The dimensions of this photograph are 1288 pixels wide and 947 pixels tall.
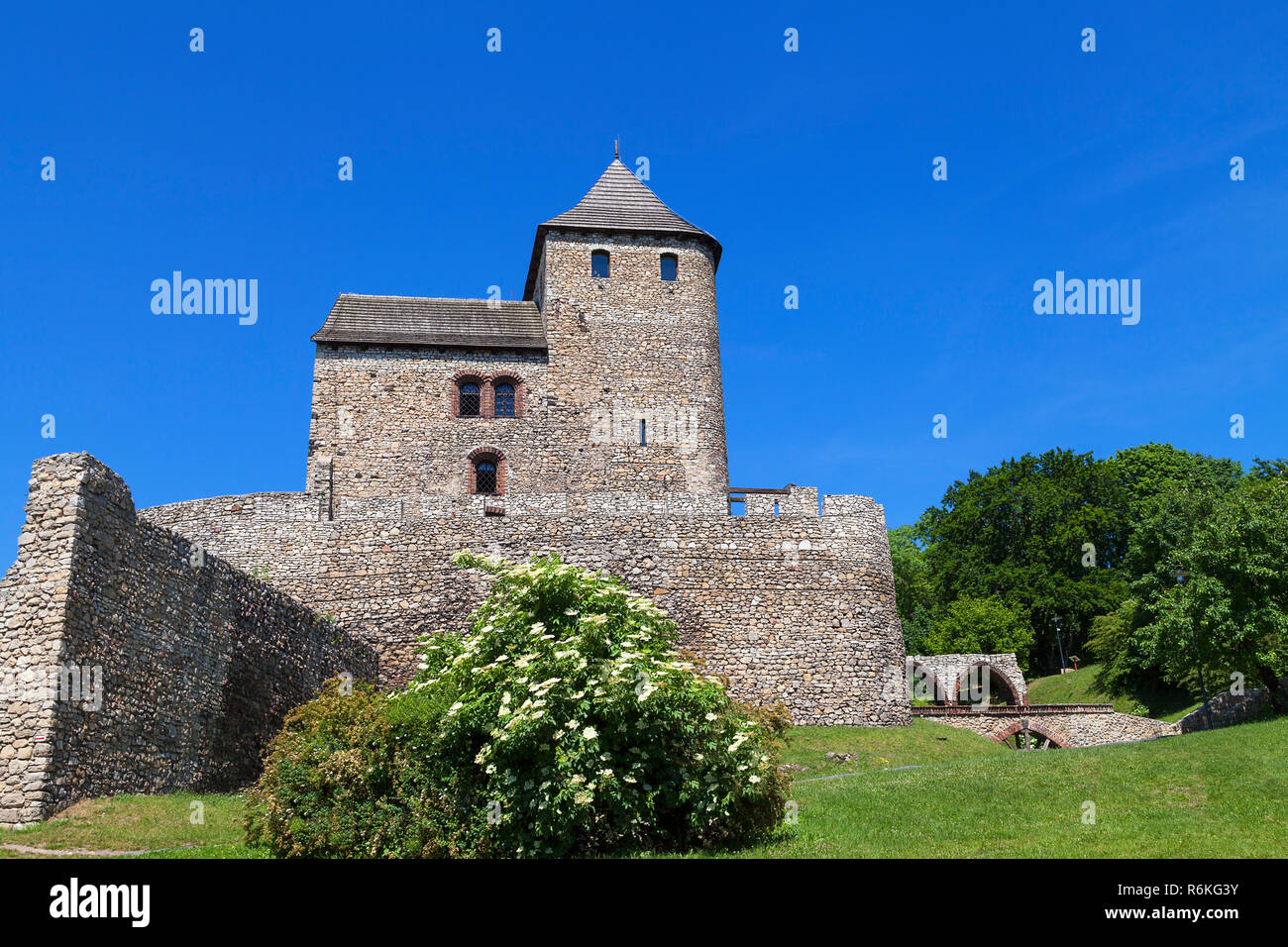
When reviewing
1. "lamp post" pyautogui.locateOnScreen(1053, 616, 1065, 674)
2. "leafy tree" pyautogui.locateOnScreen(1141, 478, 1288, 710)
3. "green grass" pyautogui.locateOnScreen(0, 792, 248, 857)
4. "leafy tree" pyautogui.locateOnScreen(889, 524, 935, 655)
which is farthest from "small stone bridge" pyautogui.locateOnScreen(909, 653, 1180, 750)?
"green grass" pyautogui.locateOnScreen(0, 792, 248, 857)

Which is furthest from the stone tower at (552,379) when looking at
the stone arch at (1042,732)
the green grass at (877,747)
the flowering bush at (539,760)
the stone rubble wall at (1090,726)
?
the flowering bush at (539,760)

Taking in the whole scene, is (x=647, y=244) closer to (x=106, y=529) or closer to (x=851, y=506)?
(x=851, y=506)

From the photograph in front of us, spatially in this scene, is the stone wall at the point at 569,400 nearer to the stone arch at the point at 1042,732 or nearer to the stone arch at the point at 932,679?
the stone arch at the point at 932,679

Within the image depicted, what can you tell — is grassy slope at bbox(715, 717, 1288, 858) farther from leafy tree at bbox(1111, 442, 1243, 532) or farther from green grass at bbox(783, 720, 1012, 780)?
leafy tree at bbox(1111, 442, 1243, 532)

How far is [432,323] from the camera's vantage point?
124 feet

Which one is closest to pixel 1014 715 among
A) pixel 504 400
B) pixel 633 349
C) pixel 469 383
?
pixel 633 349

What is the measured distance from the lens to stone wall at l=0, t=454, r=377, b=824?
1320 centimetres

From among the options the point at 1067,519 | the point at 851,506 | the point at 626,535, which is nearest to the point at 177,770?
the point at 626,535

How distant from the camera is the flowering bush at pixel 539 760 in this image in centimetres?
1188

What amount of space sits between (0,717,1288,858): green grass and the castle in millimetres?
1195

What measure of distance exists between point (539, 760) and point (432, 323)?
1103 inches

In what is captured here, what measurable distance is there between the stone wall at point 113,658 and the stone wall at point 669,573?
6.71 m

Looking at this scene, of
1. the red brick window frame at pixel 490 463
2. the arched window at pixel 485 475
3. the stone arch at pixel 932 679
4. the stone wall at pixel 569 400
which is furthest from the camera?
the stone arch at pixel 932 679

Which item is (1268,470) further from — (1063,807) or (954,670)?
(1063,807)
